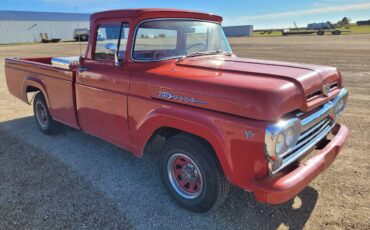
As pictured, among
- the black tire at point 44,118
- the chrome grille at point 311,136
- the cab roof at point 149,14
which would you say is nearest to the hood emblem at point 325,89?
the chrome grille at point 311,136

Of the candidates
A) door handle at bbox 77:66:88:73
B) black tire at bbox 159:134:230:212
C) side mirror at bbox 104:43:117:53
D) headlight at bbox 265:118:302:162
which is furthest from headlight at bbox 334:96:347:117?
door handle at bbox 77:66:88:73

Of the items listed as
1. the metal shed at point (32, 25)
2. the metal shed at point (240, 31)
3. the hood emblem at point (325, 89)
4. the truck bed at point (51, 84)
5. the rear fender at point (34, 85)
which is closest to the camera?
the hood emblem at point (325, 89)

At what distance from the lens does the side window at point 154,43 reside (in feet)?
11.6

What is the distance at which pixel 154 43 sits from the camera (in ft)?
12.3

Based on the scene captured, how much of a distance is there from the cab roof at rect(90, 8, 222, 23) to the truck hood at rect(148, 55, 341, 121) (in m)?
0.60

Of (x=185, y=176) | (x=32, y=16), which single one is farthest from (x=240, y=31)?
(x=185, y=176)

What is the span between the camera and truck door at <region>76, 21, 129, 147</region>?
3.61 metres

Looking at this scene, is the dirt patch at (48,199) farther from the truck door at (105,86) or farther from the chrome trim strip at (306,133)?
the chrome trim strip at (306,133)

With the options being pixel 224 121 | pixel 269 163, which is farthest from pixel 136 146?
pixel 269 163

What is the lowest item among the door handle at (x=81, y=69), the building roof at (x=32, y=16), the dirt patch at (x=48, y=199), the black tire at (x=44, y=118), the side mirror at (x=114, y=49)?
the dirt patch at (x=48, y=199)

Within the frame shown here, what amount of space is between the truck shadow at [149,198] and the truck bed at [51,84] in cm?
55

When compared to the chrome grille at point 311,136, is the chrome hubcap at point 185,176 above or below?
below

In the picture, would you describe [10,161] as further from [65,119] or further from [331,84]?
[331,84]

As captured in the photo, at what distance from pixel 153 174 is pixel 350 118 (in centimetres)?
415
